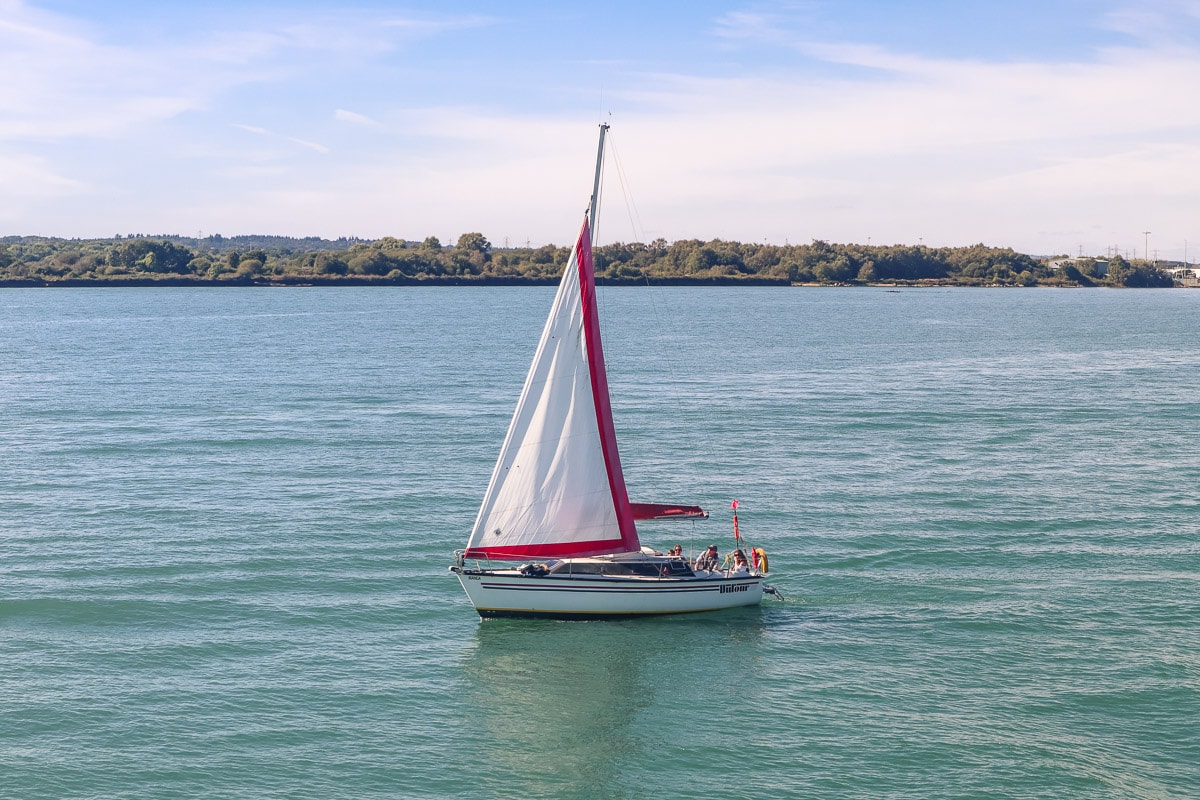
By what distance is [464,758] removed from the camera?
32375 mm

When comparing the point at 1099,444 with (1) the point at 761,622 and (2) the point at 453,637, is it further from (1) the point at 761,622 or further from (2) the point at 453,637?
(2) the point at 453,637

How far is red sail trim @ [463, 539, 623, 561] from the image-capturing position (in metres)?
41.3

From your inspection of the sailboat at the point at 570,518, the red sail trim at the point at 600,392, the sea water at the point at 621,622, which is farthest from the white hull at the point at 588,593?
the red sail trim at the point at 600,392

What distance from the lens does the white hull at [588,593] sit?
134 feet

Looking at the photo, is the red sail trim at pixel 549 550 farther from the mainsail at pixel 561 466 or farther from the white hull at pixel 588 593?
the white hull at pixel 588 593

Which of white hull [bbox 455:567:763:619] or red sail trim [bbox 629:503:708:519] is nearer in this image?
white hull [bbox 455:567:763:619]

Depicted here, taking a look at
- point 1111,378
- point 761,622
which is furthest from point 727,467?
point 1111,378

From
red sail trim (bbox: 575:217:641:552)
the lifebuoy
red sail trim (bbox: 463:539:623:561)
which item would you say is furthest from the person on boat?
red sail trim (bbox: 463:539:623:561)

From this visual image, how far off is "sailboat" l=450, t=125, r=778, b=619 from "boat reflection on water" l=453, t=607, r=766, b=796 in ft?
2.94

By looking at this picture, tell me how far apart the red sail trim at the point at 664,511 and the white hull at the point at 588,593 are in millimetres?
2205

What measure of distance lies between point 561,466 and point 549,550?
2.93 metres

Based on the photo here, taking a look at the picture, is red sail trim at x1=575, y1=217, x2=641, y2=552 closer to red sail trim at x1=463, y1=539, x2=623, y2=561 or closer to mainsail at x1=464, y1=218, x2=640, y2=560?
mainsail at x1=464, y1=218, x2=640, y2=560

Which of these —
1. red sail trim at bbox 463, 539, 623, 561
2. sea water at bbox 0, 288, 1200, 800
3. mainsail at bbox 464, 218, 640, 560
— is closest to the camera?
sea water at bbox 0, 288, 1200, 800

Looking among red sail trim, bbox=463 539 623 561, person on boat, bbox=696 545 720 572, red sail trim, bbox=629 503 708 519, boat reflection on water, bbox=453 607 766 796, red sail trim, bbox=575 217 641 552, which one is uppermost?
red sail trim, bbox=575 217 641 552
